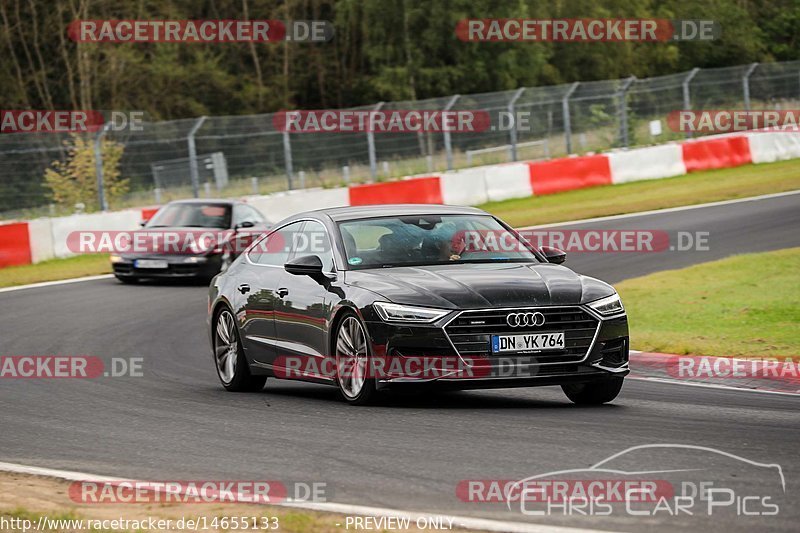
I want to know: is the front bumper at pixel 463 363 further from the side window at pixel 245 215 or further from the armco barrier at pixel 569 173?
the armco barrier at pixel 569 173

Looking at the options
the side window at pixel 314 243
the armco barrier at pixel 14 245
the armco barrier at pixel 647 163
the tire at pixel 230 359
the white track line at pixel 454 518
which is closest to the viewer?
the white track line at pixel 454 518

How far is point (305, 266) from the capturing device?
10.1 metres

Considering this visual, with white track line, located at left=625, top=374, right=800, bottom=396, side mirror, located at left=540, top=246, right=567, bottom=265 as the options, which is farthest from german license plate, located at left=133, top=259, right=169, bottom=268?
side mirror, located at left=540, top=246, right=567, bottom=265

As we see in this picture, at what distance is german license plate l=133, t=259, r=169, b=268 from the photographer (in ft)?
73.1

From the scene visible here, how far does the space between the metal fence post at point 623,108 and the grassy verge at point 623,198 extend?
8.95ft

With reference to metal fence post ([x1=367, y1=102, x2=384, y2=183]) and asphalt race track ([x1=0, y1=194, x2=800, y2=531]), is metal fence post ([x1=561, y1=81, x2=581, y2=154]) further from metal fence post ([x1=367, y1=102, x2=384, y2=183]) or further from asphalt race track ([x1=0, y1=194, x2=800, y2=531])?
asphalt race track ([x1=0, y1=194, x2=800, y2=531])

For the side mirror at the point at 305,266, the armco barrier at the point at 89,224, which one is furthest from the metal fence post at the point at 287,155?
the side mirror at the point at 305,266

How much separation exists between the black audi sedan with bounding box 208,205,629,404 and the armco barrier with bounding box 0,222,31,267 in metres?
15.3

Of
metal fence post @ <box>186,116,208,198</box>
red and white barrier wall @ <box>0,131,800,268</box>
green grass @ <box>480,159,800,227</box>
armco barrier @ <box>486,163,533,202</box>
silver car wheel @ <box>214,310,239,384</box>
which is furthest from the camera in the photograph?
armco barrier @ <box>486,163,533,202</box>

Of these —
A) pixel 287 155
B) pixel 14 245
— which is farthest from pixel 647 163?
pixel 14 245

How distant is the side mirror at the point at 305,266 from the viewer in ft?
33.3

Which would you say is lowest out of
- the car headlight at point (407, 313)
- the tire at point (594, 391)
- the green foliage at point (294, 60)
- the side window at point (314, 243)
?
the tire at point (594, 391)

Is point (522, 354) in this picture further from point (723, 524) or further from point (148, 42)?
point (148, 42)

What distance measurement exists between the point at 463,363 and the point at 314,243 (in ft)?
7.02
